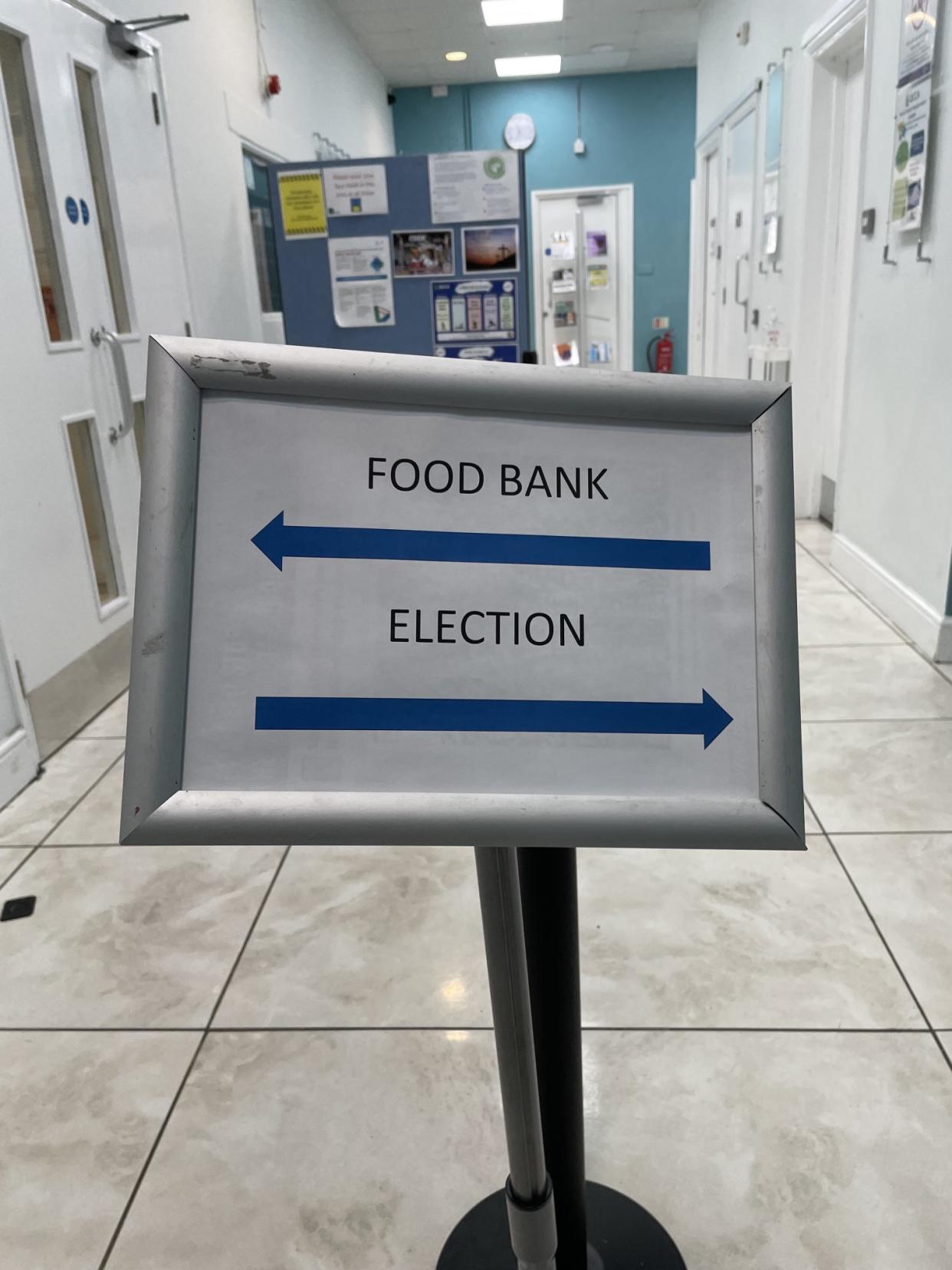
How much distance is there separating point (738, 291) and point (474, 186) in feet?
8.33

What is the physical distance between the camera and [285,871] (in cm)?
180

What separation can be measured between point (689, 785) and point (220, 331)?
12.3 ft

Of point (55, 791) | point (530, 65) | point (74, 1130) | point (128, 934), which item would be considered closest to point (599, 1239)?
point (74, 1130)

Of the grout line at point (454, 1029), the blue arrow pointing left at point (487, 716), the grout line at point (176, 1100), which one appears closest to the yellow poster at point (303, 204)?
the grout line at point (176, 1100)

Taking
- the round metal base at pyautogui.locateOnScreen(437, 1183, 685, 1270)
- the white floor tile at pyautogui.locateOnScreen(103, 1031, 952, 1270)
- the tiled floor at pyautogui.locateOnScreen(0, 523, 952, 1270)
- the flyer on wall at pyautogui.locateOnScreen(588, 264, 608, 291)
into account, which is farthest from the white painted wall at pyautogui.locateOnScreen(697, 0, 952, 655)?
the flyer on wall at pyautogui.locateOnScreen(588, 264, 608, 291)

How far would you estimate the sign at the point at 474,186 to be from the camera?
373 cm

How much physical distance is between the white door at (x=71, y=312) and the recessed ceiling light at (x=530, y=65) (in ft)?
18.0

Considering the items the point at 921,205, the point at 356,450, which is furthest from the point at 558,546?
the point at 921,205

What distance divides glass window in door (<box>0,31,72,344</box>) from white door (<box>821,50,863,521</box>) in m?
2.89

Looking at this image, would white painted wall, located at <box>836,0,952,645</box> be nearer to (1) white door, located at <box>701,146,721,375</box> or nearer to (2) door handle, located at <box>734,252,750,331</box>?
(2) door handle, located at <box>734,252,750,331</box>

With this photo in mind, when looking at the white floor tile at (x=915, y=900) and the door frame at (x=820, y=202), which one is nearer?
the white floor tile at (x=915, y=900)

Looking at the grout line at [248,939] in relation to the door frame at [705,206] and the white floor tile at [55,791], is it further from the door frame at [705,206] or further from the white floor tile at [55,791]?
the door frame at [705,206]

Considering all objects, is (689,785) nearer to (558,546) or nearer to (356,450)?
(558,546)

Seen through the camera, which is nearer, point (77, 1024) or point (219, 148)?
point (77, 1024)
